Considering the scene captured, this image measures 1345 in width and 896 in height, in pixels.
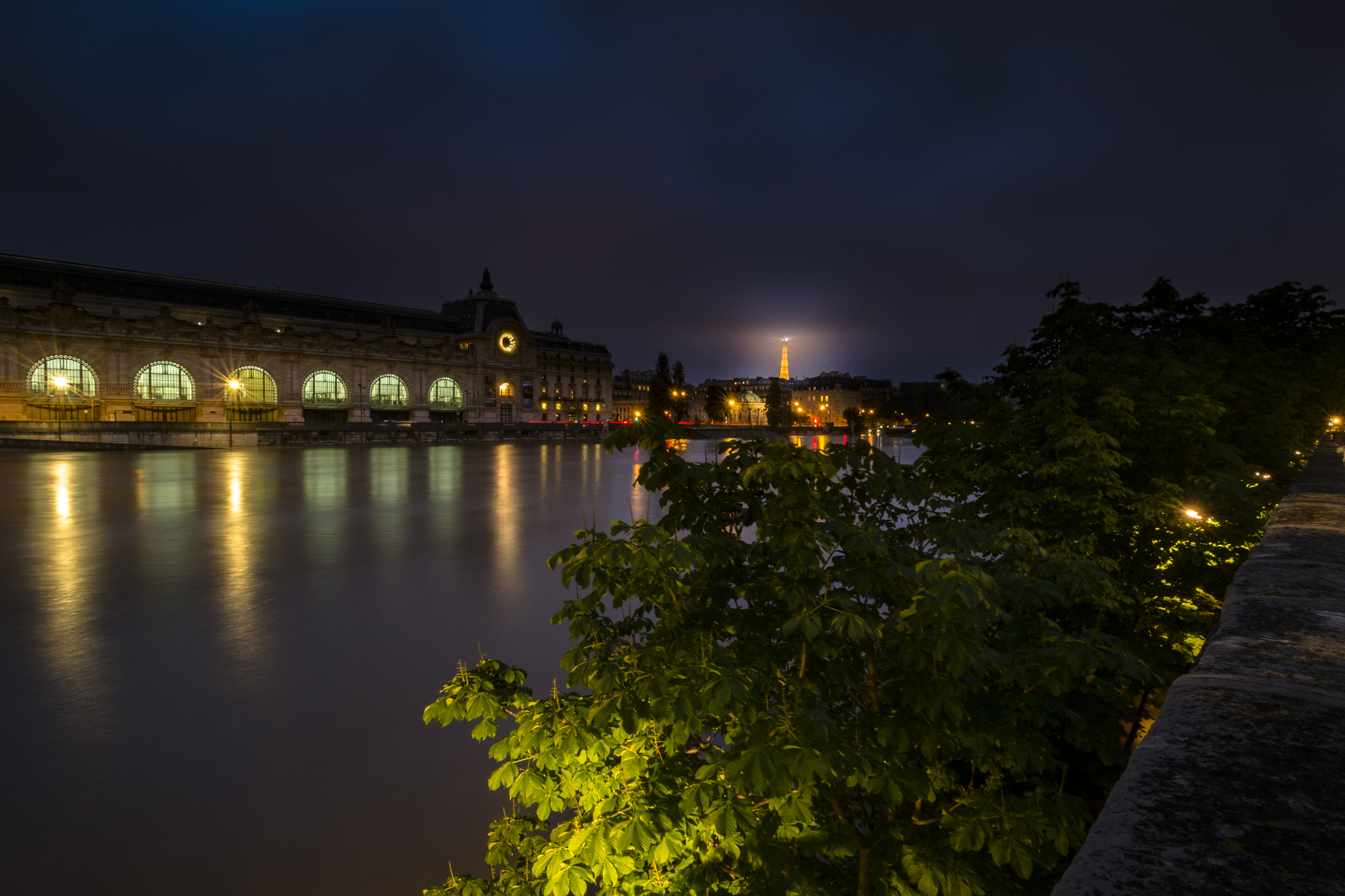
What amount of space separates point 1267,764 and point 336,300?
4712 inches

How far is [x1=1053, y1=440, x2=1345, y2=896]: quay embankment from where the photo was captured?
1402mm

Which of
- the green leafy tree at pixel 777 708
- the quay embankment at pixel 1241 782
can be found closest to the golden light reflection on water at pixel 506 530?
the green leafy tree at pixel 777 708

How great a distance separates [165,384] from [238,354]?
8596 millimetres

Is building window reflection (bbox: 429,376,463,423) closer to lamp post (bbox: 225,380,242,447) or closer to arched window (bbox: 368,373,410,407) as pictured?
arched window (bbox: 368,373,410,407)

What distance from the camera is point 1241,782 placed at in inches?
69.0

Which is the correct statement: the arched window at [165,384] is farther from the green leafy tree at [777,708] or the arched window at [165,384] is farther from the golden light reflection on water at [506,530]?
the green leafy tree at [777,708]

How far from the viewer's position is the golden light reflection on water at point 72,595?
7891 mm

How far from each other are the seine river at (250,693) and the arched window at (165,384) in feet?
Answer: 239

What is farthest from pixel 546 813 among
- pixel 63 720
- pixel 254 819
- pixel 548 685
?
pixel 63 720

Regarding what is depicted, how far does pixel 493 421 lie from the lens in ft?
373

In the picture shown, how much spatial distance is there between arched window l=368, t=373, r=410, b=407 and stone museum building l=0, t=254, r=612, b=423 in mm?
171

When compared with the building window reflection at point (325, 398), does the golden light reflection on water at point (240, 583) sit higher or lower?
lower

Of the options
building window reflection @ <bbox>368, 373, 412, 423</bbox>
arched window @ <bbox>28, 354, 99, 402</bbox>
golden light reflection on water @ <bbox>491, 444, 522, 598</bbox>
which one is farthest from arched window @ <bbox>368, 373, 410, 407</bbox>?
golden light reflection on water @ <bbox>491, 444, 522, 598</bbox>

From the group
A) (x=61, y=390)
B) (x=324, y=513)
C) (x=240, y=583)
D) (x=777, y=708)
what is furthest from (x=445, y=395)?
(x=777, y=708)
